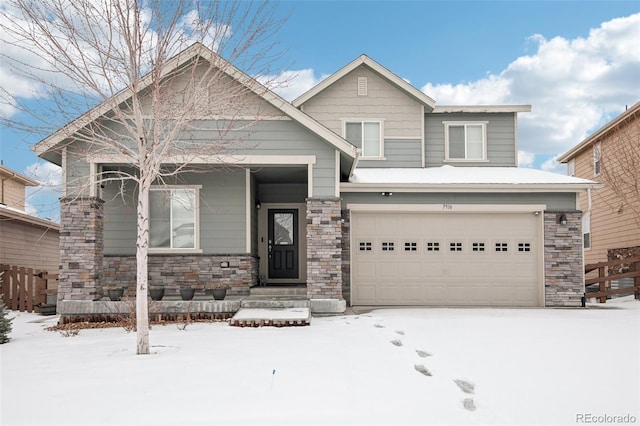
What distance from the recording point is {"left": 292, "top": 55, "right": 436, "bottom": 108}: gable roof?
52.8 feet

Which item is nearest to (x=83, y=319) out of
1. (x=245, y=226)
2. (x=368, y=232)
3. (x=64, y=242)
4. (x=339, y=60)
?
(x=64, y=242)

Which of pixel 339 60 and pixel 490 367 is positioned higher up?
pixel 339 60

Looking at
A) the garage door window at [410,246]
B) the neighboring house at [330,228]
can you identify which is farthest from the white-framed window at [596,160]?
the garage door window at [410,246]

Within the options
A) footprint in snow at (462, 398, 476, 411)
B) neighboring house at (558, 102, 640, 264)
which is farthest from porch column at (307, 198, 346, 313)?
neighboring house at (558, 102, 640, 264)

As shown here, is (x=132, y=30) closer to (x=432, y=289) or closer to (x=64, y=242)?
(x=64, y=242)

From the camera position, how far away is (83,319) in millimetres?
11180

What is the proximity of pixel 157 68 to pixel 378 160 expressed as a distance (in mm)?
9132

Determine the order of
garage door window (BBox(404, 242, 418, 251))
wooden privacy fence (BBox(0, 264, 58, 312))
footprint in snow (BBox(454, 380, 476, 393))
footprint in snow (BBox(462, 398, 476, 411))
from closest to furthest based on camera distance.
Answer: footprint in snow (BBox(462, 398, 476, 411)), footprint in snow (BBox(454, 380, 476, 393)), garage door window (BBox(404, 242, 418, 251)), wooden privacy fence (BBox(0, 264, 58, 312))

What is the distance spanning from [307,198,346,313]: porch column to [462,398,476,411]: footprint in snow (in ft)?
20.2

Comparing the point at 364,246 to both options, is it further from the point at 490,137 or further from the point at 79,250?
the point at 79,250

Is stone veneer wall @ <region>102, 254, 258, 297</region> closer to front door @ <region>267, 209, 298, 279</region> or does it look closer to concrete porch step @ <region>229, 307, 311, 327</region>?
front door @ <region>267, 209, 298, 279</region>

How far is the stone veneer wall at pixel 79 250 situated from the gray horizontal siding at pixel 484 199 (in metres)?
6.77

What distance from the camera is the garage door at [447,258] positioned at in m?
13.6

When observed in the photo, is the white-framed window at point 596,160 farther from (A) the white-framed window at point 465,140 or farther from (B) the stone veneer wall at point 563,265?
(B) the stone veneer wall at point 563,265
